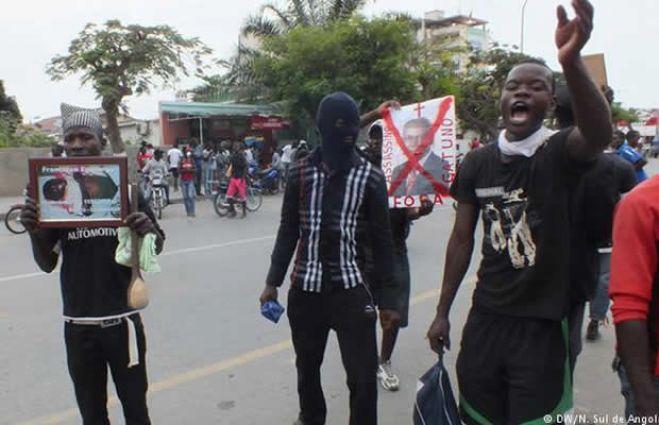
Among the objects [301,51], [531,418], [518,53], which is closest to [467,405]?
[531,418]

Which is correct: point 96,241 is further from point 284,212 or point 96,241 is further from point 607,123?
point 607,123

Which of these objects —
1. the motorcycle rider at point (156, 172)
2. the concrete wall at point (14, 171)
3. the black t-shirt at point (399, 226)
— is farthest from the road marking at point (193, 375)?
the concrete wall at point (14, 171)

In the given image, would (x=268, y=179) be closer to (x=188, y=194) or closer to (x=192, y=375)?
(x=188, y=194)

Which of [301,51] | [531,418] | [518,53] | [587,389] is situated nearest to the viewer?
[531,418]

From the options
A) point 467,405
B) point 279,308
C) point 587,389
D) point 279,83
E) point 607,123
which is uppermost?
point 279,83

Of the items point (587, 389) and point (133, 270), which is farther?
point (587, 389)

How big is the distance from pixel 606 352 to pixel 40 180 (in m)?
4.02

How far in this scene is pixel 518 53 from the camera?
2783 centimetres

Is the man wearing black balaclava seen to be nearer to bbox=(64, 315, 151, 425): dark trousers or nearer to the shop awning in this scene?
bbox=(64, 315, 151, 425): dark trousers

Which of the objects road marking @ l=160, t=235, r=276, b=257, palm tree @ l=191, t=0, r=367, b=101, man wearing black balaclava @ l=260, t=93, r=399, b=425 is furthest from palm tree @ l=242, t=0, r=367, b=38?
man wearing black balaclava @ l=260, t=93, r=399, b=425

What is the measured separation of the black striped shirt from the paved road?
3.60 feet

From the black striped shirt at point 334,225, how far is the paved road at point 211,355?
3.60 ft

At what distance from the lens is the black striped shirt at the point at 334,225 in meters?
3.02

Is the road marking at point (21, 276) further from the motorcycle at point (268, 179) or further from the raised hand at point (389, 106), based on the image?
the motorcycle at point (268, 179)
